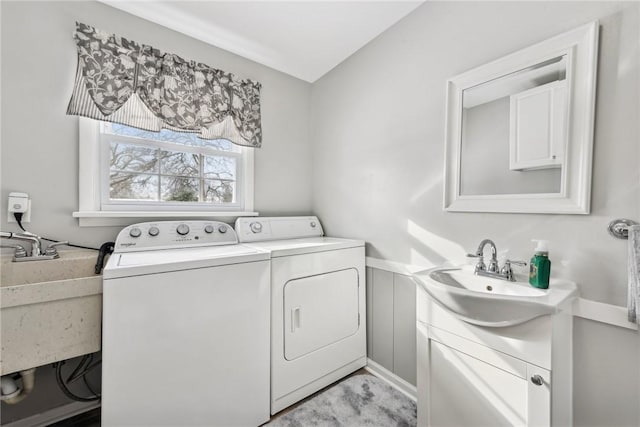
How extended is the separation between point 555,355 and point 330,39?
2158 mm

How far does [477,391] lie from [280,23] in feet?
7.56

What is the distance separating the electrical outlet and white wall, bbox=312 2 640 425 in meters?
1.84

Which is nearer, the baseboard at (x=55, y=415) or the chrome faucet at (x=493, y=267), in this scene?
the chrome faucet at (x=493, y=267)

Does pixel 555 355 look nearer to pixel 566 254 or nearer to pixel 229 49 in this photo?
pixel 566 254

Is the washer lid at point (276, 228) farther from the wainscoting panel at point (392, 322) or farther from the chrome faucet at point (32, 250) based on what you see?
the chrome faucet at point (32, 250)

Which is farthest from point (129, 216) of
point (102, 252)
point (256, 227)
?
point (256, 227)

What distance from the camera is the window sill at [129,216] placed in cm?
149

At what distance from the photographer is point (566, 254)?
1.05m

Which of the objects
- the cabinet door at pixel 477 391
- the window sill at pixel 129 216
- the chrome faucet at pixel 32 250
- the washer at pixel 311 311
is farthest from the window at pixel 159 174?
the cabinet door at pixel 477 391

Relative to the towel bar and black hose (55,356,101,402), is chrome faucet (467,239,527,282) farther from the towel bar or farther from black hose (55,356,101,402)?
black hose (55,356,101,402)

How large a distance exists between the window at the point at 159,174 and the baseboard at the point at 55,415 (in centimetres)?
106

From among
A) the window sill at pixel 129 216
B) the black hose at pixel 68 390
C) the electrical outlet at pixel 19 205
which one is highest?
the electrical outlet at pixel 19 205

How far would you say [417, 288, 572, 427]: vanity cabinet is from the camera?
87cm

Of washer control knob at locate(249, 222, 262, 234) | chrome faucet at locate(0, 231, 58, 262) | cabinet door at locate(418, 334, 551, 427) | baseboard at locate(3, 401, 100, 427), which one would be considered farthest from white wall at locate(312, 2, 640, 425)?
baseboard at locate(3, 401, 100, 427)
